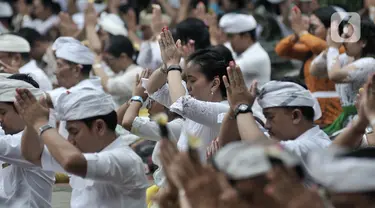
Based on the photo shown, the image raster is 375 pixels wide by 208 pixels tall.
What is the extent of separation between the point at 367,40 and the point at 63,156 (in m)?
3.66

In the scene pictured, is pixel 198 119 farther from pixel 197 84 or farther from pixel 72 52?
pixel 72 52

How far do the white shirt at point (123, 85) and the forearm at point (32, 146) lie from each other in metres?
4.83

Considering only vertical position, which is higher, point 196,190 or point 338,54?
point 196,190

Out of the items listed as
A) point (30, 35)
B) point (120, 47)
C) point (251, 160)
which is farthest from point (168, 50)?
point (30, 35)

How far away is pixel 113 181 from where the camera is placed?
18.5 feet

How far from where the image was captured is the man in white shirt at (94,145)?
18.3 ft

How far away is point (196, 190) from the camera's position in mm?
4098

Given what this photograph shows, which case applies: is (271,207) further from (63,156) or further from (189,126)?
(189,126)

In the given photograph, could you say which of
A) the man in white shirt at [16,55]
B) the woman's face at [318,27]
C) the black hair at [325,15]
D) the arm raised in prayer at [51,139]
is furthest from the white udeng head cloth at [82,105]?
the woman's face at [318,27]

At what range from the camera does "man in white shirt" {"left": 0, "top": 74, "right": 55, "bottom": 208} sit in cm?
635

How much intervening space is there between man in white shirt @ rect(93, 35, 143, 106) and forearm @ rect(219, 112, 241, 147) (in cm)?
502

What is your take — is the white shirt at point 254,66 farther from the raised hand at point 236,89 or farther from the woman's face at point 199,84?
the raised hand at point 236,89

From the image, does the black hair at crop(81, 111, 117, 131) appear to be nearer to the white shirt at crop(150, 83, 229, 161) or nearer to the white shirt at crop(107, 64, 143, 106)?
the white shirt at crop(150, 83, 229, 161)

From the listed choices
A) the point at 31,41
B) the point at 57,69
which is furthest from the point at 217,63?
the point at 31,41
